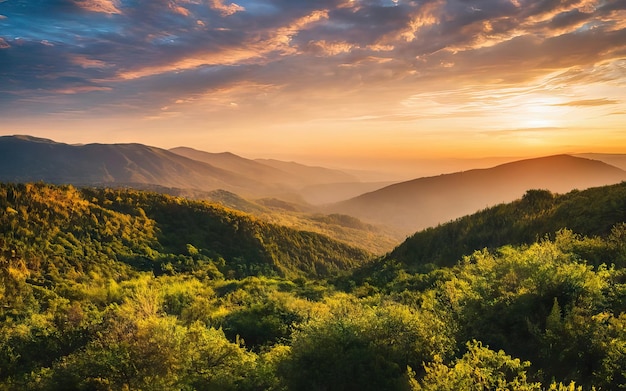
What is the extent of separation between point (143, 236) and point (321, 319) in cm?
5327

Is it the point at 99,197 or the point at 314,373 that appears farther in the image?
the point at 99,197

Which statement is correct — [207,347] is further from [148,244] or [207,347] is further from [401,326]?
[148,244]

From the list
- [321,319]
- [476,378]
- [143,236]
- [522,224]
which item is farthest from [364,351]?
[143,236]

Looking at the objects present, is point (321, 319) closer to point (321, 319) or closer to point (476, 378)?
point (321, 319)

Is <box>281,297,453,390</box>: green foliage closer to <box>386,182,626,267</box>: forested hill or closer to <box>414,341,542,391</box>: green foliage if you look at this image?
<box>414,341,542,391</box>: green foliage

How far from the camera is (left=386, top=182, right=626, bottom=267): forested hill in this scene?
37562 millimetres

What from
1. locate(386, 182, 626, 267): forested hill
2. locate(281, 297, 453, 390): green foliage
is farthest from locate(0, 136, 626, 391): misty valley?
locate(386, 182, 626, 267): forested hill

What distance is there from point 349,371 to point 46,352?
1737 cm

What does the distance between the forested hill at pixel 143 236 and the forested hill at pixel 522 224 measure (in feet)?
85.6

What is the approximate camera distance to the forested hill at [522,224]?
123 feet

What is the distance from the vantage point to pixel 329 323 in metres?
16.2

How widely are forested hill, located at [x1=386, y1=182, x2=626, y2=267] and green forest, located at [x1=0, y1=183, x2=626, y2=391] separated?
0.35 m

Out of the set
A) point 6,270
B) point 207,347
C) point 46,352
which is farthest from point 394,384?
point 6,270

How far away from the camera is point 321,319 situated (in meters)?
17.6
